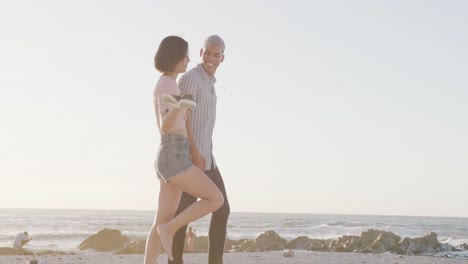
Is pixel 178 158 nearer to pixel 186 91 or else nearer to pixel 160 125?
pixel 160 125

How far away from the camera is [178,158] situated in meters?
4.68

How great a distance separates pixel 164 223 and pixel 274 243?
1772 centimetres

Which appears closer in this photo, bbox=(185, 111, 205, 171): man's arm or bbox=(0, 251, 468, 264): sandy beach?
bbox=(185, 111, 205, 171): man's arm

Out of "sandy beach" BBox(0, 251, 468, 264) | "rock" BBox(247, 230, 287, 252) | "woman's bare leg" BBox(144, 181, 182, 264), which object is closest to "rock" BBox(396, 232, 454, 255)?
"rock" BBox(247, 230, 287, 252)

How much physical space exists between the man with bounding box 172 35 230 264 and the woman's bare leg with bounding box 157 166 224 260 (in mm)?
462

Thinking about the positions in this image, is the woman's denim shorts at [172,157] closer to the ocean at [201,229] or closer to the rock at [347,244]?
the rock at [347,244]

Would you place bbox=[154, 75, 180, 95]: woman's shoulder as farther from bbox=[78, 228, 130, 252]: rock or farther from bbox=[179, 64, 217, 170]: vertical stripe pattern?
bbox=[78, 228, 130, 252]: rock

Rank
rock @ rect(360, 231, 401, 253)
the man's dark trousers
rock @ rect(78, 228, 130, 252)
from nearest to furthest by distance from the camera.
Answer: the man's dark trousers, rock @ rect(360, 231, 401, 253), rock @ rect(78, 228, 130, 252)

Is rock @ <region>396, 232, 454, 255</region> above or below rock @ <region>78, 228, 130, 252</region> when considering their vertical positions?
above

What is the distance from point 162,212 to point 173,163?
0.45 meters

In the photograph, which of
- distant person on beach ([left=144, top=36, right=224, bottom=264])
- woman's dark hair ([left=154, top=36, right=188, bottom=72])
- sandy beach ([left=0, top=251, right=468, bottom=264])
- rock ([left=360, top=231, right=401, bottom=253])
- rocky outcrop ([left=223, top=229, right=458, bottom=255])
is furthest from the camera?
rocky outcrop ([left=223, top=229, right=458, bottom=255])

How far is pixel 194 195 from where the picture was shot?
15.6ft

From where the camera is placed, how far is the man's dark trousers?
5383mm

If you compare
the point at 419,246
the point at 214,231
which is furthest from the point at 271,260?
the point at 419,246
